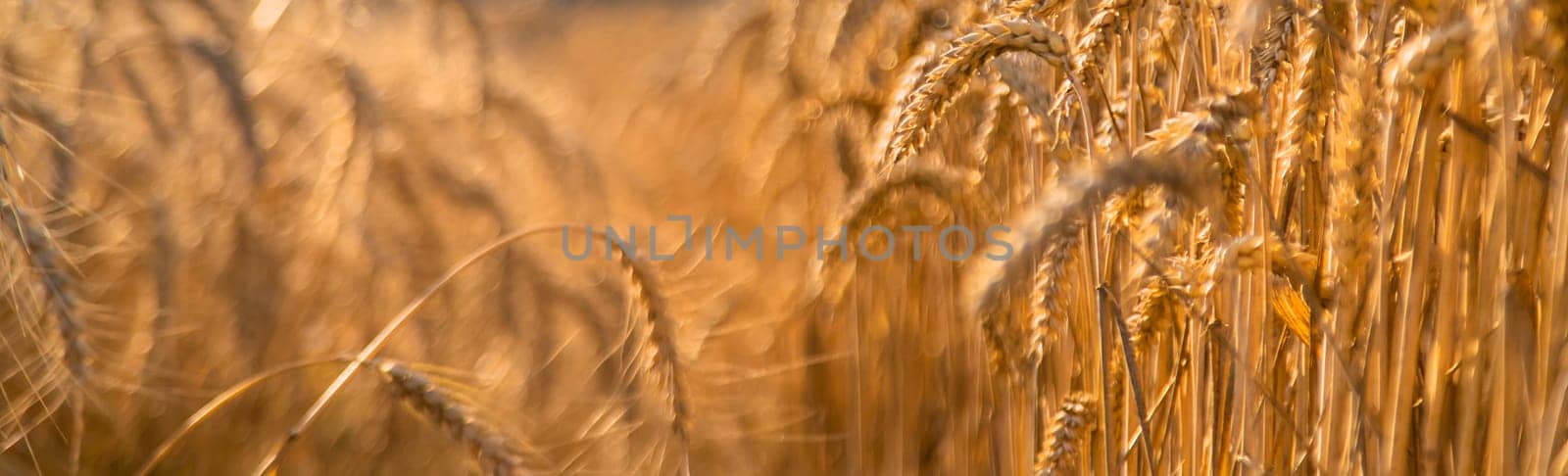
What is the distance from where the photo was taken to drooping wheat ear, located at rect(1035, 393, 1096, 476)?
2.72ft

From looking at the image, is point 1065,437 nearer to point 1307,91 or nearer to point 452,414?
point 1307,91

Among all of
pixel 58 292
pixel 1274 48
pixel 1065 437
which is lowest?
pixel 1065 437

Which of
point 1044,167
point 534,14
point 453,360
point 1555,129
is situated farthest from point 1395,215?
point 534,14

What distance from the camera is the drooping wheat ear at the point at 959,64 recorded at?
0.74m

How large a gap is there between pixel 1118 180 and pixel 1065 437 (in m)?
0.40

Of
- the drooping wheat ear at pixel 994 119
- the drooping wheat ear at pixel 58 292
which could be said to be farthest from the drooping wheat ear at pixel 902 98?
the drooping wheat ear at pixel 58 292

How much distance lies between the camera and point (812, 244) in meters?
1.95

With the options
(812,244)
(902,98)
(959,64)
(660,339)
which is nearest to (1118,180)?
(959,64)

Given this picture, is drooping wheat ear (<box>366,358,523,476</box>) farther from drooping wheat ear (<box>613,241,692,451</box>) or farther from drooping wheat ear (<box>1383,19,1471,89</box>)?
drooping wheat ear (<box>1383,19,1471,89</box>)

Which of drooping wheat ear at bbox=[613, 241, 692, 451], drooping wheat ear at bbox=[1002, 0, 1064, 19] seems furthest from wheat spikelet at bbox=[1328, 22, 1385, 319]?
drooping wheat ear at bbox=[613, 241, 692, 451]

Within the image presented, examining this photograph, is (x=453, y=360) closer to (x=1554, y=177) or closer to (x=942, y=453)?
(x=942, y=453)

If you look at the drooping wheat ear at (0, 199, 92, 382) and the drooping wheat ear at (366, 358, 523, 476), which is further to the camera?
the drooping wheat ear at (0, 199, 92, 382)

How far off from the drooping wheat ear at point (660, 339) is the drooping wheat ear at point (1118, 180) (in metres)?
0.47

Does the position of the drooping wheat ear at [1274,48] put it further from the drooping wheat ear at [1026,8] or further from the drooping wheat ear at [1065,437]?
the drooping wheat ear at [1065,437]
